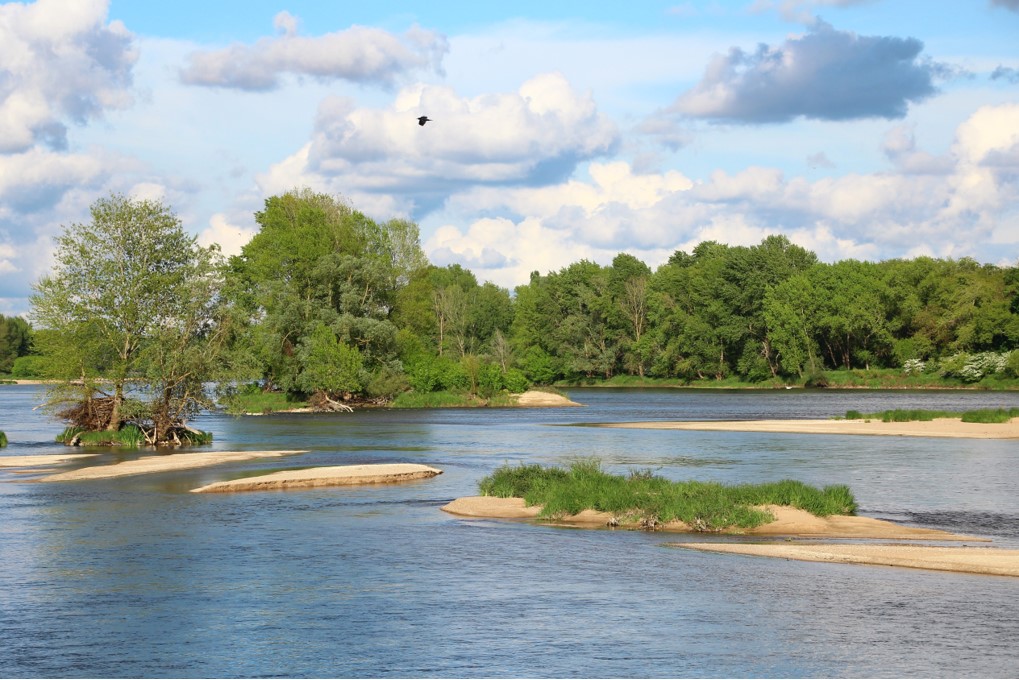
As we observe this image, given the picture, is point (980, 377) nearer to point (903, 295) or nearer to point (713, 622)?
point (903, 295)

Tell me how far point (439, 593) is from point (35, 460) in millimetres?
43116

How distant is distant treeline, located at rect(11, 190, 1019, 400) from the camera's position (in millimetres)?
119312

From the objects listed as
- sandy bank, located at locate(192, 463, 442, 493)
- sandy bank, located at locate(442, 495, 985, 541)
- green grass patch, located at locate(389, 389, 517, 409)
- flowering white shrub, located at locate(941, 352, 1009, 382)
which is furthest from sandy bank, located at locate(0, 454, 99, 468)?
flowering white shrub, located at locate(941, 352, 1009, 382)

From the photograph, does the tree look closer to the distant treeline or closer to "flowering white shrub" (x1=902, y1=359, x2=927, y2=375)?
the distant treeline

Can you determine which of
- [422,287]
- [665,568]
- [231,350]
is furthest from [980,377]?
[665,568]

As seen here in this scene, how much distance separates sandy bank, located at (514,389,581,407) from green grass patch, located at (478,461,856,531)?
91721mm

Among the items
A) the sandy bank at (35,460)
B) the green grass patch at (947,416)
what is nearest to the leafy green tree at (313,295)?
the sandy bank at (35,460)

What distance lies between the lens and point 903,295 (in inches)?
6678

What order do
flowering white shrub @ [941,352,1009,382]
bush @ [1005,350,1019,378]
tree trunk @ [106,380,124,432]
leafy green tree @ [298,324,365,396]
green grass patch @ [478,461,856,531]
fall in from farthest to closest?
flowering white shrub @ [941,352,1009,382], bush @ [1005,350,1019,378], leafy green tree @ [298,324,365,396], tree trunk @ [106,380,124,432], green grass patch @ [478,461,856,531]

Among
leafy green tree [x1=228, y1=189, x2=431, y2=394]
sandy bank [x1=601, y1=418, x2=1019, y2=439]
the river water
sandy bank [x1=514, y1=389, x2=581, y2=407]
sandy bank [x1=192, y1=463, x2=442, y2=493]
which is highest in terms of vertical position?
leafy green tree [x1=228, y1=189, x2=431, y2=394]

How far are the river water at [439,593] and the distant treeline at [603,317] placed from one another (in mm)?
64663

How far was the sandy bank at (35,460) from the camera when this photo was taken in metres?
61.7

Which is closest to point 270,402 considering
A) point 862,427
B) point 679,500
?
point 862,427

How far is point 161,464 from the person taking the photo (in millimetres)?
60844
